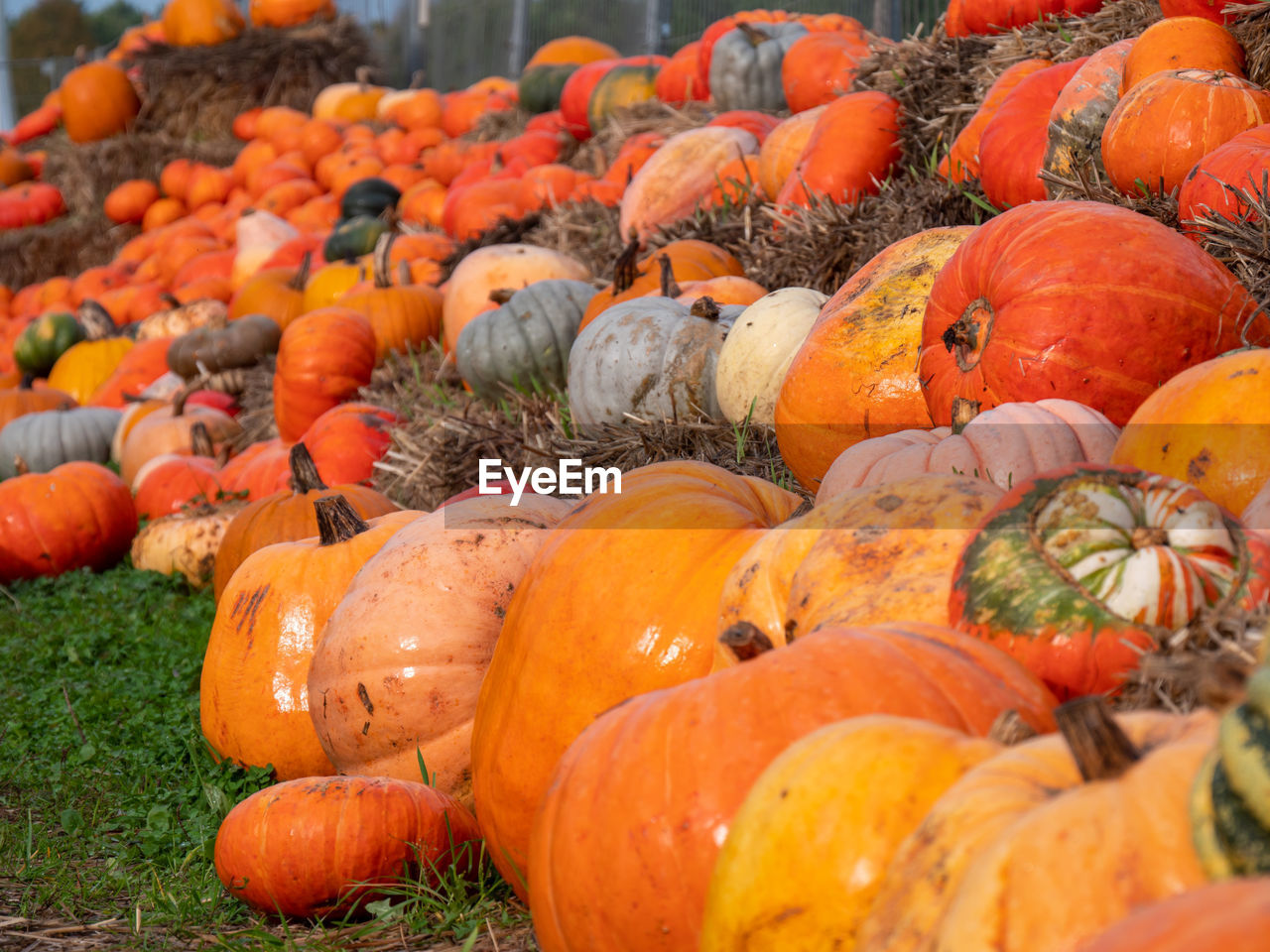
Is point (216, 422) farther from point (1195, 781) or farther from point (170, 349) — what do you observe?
point (1195, 781)

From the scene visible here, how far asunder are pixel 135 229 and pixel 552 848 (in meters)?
15.7

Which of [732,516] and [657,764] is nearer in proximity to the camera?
[657,764]

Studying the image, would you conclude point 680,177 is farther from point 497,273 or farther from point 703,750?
point 703,750

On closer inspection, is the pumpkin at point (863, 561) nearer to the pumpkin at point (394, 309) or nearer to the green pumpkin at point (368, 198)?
the pumpkin at point (394, 309)

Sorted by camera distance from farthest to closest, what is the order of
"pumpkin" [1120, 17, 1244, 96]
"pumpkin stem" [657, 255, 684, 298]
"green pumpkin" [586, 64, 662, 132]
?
"green pumpkin" [586, 64, 662, 132] → "pumpkin stem" [657, 255, 684, 298] → "pumpkin" [1120, 17, 1244, 96]

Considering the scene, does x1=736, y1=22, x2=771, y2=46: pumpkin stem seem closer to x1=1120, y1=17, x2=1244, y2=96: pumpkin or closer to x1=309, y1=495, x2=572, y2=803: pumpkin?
x1=1120, y1=17, x2=1244, y2=96: pumpkin

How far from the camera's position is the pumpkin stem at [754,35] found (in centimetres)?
824

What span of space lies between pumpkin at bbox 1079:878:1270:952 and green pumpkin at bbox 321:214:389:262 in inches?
357

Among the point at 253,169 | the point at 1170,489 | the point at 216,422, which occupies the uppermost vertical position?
the point at 1170,489

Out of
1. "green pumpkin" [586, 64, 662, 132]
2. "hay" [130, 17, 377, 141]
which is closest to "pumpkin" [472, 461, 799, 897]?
"green pumpkin" [586, 64, 662, 132]

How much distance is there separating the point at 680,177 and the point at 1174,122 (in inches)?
141

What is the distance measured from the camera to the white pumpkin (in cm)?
391

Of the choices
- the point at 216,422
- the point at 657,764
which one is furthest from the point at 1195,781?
the point at 216,422

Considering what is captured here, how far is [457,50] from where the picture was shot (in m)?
20.0
